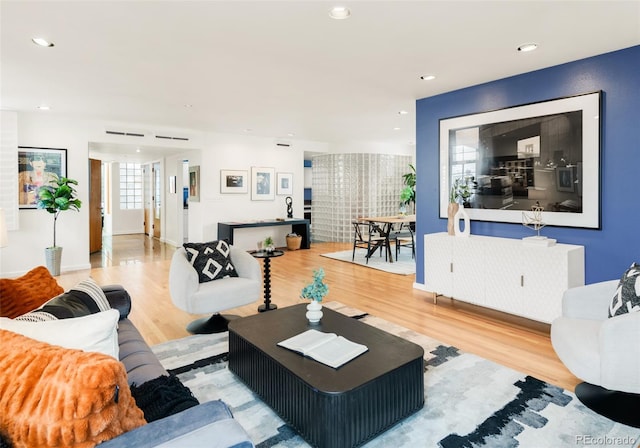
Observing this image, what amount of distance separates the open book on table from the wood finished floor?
55.0 inches

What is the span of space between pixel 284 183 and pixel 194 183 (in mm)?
2053

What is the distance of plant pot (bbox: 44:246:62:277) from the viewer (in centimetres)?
580

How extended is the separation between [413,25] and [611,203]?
2401 mm

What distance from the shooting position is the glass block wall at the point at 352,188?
30.3ft

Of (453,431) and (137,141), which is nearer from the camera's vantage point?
(453,431)

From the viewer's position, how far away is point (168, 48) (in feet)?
10.7

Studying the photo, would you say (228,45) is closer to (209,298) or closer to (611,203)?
(209,298)

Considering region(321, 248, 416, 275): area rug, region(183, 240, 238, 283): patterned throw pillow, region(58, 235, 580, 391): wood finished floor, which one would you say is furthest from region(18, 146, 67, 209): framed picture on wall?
region(321, 248, 416, 275): area rug

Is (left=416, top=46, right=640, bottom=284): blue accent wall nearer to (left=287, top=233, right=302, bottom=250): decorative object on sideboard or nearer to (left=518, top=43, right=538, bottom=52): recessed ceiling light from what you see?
(left=518, top=43, right=538, bottom=52): recessed ceiling light

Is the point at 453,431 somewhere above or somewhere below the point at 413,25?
below

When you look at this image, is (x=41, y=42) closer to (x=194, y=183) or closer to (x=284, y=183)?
(x=194, y=183)

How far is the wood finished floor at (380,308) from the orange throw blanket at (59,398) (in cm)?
240

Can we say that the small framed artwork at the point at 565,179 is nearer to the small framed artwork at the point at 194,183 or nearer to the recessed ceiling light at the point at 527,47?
the recessed ceiling light at the point at 527,47

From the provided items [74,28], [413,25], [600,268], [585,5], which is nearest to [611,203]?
[600,268]
